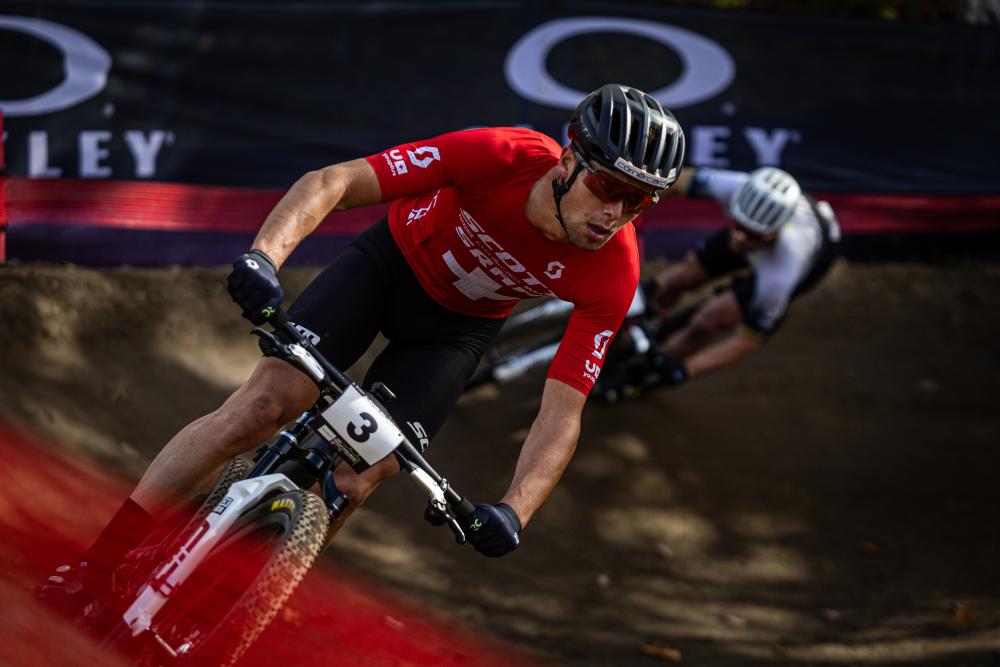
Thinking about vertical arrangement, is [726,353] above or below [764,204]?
below

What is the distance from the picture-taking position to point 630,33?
9.09 m

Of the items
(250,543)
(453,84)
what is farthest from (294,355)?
(453,84)

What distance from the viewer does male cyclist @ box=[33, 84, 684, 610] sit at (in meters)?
3.82

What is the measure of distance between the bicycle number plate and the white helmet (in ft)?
14.6

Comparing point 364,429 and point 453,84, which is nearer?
point 364,429

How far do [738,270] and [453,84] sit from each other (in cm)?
266

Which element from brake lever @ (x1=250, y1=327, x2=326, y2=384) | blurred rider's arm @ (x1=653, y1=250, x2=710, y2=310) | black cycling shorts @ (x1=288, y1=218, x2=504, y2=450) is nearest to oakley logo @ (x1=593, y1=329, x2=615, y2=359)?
black cycling shorts @ (x1=288, y1=218, x2=504, y2=450)

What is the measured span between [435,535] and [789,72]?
5.28m

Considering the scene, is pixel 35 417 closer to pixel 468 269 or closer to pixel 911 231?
pixel 468 269

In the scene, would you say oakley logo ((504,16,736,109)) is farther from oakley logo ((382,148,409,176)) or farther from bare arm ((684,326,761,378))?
oakley logo ((382,148,409,176))

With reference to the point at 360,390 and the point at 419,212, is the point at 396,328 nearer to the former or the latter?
the point at 419,212

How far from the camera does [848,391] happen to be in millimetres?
8531

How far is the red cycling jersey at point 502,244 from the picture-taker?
4.09m

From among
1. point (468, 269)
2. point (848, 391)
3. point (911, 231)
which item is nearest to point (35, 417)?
point (468, 269)
